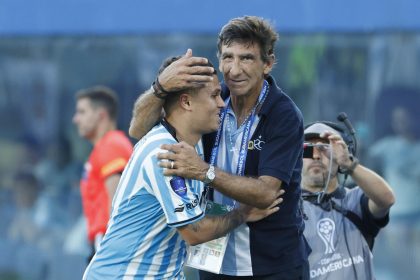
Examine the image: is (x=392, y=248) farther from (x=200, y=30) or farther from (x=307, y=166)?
(x=307, y=166)

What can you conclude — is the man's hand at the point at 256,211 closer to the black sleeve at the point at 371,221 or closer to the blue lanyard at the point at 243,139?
the blue lanyard at the point at 243,139

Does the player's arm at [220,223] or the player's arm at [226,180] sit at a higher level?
the player's arm at [226,180]

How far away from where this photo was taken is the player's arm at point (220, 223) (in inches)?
169

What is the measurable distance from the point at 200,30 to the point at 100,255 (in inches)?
223

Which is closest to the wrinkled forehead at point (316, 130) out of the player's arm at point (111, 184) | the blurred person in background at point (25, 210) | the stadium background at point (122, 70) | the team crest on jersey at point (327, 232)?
the team crest on jersey at point (327, 232)

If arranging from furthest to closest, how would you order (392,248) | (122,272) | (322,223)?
(392,248), (322,223), (122,272)

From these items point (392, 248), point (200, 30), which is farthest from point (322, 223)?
point (200, 30)

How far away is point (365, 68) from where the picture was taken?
30.8 feet

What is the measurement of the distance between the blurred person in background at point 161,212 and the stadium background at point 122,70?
5.00 m

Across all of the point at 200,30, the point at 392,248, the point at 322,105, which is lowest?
the point at 392,248

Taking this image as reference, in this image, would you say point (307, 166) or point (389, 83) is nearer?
point (307, 166)

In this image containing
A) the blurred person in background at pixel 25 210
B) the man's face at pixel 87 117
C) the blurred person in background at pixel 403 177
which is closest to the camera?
the man's face at pixel 87 117

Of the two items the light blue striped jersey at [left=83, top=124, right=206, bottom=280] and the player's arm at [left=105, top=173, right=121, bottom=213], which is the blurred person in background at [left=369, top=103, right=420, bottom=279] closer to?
the player's arm at [left=105, top=173, right=121, bottom=213]

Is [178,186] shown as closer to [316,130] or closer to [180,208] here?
[180,208]
